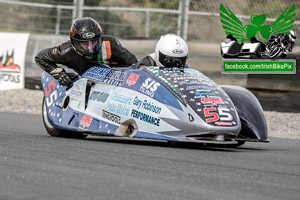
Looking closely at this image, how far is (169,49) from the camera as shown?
764 centimetres

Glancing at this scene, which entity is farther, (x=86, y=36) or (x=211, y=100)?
(x=86, y=36)

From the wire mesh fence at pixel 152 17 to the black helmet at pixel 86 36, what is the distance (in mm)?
4781

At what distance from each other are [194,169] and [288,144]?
340 centimetres

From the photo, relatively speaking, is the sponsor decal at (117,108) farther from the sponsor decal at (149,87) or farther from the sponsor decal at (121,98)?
the sponsor decal at (149,87)

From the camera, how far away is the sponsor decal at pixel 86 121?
7746mm

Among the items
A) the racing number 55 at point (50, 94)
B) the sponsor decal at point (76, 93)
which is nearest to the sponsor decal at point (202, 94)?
the sponsor decal at point (76, 93)

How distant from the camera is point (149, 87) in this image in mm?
7199

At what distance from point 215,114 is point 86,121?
1.62 meters

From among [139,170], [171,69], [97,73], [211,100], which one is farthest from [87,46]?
[139,170]

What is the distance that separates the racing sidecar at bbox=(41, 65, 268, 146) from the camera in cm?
685

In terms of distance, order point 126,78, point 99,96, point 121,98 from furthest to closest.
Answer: point 99,96 → point 126,78 → point 121,98

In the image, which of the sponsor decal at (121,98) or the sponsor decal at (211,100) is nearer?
the sponsor decal at (211,100)

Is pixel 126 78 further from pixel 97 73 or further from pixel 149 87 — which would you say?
pixel 97 73

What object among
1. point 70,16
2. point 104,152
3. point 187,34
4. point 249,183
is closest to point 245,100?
point 104,152
